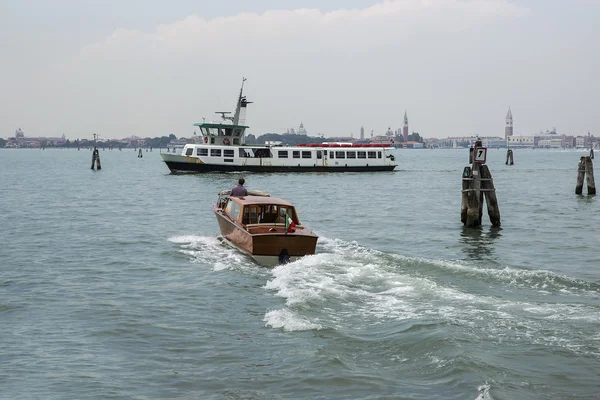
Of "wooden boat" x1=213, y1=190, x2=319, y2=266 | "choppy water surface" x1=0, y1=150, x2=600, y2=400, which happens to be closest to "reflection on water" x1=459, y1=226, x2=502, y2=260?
"choppy water surface" x1=0, y1=150, x2=600, y2=400

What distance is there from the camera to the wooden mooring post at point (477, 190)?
27.3m

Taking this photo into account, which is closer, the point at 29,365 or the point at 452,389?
the point at 452,389

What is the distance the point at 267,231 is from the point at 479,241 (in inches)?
379

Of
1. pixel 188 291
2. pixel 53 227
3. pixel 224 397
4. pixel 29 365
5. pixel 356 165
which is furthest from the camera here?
pixel 356 165

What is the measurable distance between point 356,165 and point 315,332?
62.6 metres

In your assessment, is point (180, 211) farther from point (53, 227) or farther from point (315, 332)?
point (315, 332)

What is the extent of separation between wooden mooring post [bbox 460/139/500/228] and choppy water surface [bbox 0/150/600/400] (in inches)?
29.9

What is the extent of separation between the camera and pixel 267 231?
19.8 meters

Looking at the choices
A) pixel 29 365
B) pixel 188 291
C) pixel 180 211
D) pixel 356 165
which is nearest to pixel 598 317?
pixel 188 291

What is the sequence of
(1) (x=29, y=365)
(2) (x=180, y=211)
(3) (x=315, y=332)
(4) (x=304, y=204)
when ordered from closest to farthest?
(1) (x=29, y=365)
(3) (x=315, y=332)
(2) (x=180, y=211)
(4) (x=304, y=204)

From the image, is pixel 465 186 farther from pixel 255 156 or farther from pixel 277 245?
pixel 255 156

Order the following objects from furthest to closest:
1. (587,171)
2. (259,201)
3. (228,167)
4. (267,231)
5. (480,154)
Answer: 1. (228,167)
2. (587,171)
3. (480,154)
4. (259,201)
5. (267,231)

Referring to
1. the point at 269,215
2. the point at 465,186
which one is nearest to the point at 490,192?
the point at 465,186

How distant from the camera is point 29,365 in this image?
11.0 metres
